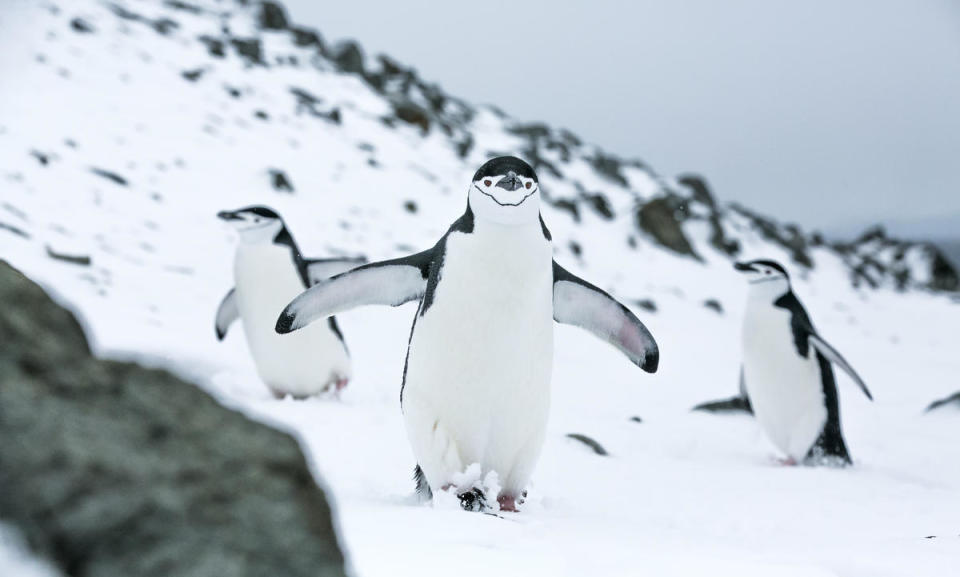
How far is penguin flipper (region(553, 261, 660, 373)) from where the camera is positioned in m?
2.93

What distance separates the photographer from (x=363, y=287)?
2.96 metres

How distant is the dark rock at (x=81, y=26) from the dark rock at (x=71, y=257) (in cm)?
1161

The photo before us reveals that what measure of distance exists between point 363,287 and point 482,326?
532mm

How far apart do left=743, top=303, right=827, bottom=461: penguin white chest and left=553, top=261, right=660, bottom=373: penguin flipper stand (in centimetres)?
286

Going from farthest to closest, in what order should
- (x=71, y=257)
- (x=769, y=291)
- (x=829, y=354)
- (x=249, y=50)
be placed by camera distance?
(x=249, y=50) → (x=71, y=257) → (x=769, y=291) → (x=829, y=354)

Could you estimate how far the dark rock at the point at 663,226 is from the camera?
1634 centimetres

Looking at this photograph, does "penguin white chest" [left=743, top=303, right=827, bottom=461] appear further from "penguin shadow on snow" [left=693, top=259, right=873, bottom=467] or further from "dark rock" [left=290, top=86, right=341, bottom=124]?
"dark rock" [left=290, top=86, right=341, bottom=124]

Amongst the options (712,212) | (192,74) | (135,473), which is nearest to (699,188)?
(712,212)

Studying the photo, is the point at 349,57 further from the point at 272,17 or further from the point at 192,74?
the point at 192,74

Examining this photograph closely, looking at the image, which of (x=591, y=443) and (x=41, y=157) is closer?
(x=591, y=443)

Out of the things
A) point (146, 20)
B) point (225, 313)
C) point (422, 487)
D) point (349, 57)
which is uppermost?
point (349, 57)

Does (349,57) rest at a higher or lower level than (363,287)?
higher

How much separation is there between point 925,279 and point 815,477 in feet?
72.1

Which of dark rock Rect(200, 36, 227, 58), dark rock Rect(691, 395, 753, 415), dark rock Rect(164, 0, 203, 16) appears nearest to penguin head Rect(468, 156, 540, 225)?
dark rock Rect(691, 395, 753, 415)
